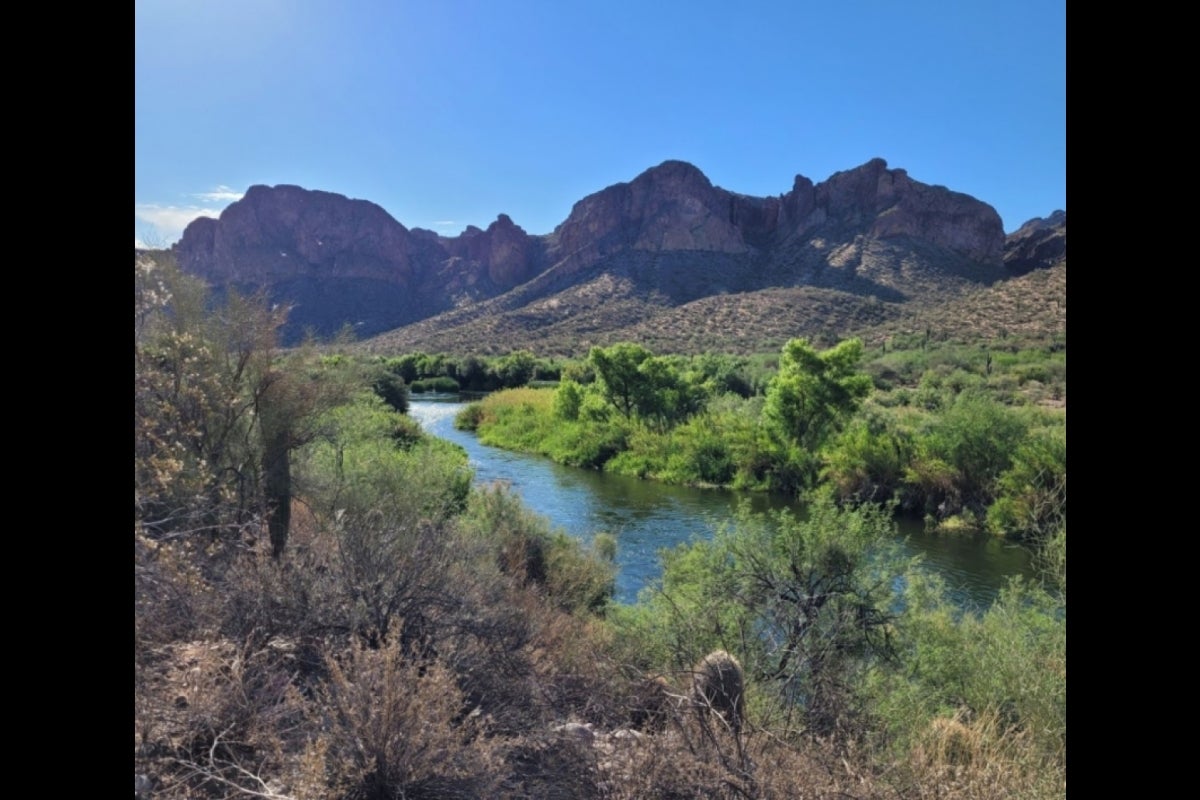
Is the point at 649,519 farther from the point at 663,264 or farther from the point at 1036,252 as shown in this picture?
the point at 663,264

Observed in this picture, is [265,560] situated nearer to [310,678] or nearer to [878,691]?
[310,678]

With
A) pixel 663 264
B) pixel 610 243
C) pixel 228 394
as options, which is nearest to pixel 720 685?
pixel 228 394

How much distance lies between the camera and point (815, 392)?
2150cm

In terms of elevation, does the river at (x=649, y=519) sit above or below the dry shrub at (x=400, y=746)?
below

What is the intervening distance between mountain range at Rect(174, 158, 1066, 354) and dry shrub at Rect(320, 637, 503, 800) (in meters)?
29.1

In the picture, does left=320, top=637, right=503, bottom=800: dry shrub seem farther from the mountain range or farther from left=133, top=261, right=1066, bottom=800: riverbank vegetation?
the mountain range

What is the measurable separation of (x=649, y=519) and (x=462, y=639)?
514 inches

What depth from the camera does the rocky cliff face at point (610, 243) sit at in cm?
6188

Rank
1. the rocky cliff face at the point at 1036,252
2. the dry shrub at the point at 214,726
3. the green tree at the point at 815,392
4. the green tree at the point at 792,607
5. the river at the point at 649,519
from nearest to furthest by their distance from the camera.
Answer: the dry shrub at the point at 214,726 < the green tree at the point at 792,607 < the river at the point at 649,519 < the green tree at the point at 815,392 < the rocky cliff face at the point at 1036,252

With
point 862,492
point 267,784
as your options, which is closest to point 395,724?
point 267,784

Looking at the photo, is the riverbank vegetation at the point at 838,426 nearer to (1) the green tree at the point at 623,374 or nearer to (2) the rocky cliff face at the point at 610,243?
(1) the green tree at the point at 623,374

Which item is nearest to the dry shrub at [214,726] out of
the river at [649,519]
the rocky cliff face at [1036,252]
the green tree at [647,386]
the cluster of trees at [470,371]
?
the river at [649,519]

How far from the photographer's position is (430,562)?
19.1 ft

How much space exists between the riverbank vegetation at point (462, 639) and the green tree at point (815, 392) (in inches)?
439
